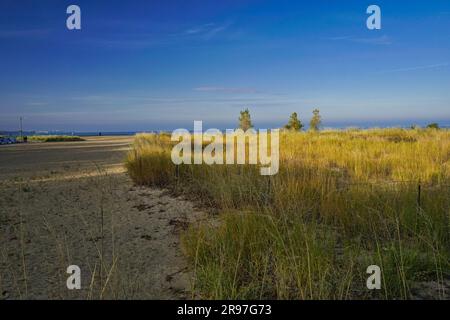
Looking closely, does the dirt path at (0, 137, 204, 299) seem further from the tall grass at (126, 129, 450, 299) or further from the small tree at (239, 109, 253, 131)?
the small tree at (239, 109, 253, 131)

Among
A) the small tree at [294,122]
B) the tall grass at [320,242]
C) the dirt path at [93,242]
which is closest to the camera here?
the tall grass at [320,242]

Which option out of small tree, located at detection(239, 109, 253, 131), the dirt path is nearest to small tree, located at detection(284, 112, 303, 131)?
small tree, located at detection(239, 109, 253, 131)

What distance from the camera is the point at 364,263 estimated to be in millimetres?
3086

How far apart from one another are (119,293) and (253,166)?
17.3ft

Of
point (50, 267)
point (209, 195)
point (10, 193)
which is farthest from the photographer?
point (10, 193)

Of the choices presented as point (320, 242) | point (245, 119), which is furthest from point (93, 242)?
point (245, 119)

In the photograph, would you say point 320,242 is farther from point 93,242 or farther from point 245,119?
point 245,119

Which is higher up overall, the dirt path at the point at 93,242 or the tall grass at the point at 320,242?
the tall grass at the point at 320,242

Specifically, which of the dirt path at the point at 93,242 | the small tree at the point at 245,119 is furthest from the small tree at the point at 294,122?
the dirt path at the point at 93,242

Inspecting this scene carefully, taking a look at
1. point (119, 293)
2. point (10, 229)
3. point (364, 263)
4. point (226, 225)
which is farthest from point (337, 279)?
point (10, 229)

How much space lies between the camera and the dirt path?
3.03 m

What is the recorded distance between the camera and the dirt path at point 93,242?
3031 millimetres

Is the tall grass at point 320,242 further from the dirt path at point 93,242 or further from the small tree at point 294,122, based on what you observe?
the small tree at point 294,122
